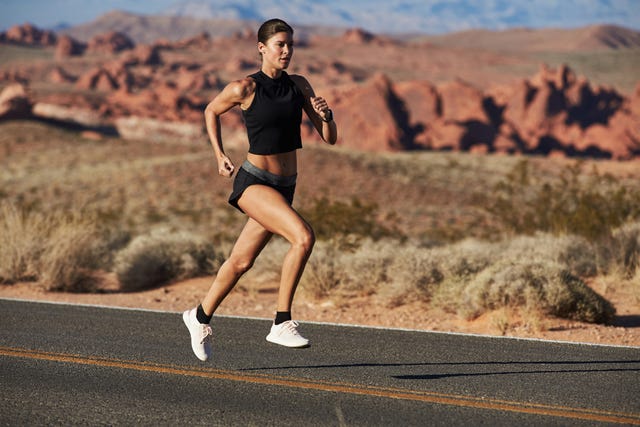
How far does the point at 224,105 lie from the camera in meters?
5.55

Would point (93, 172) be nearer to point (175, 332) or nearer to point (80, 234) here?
point (80, 234)

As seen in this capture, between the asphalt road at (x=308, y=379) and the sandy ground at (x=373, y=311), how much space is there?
3.46ft

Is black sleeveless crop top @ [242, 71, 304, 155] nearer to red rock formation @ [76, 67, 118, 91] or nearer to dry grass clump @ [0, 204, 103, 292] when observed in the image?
dry grass clump @ [0, 204, 103, 292]

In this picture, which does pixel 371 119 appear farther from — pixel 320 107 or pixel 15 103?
pixel 320 107

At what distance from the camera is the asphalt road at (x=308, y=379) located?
15.3ft

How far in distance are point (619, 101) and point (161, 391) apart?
76345mm

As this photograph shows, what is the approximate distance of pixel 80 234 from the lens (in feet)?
38.7

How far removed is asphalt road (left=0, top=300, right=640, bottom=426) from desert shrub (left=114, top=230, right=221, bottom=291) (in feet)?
13.1

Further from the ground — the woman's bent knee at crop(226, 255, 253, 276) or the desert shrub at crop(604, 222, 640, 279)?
the woman's bent knee at crop(226, 255, 253, 276)

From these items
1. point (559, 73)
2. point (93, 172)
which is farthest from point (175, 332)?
point (559, 73)

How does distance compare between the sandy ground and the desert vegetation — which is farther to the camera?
the desert vegetation

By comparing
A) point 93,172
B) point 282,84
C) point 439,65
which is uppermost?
point 439,65

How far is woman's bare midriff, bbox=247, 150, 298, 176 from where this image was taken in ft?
18.5

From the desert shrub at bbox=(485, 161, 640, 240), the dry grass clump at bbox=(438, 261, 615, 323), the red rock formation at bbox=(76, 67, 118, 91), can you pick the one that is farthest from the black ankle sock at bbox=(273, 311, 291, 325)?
the red rock formation at bbox=(76, 67, 118, 91)
